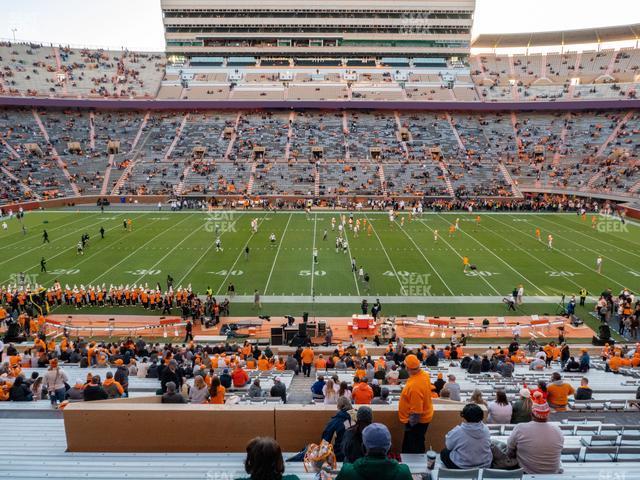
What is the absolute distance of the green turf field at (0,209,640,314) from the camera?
23.7 meters

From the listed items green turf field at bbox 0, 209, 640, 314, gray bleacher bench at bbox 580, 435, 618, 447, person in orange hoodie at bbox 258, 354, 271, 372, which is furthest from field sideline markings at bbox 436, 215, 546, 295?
gray bleacher bench at bbox 580, 435, 618, 447

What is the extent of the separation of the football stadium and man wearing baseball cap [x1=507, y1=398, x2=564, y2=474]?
0.07 feet

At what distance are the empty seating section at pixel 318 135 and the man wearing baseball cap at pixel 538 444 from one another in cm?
5358

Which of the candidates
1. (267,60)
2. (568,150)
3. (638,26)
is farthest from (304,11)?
(638,26)

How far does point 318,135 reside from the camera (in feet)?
202

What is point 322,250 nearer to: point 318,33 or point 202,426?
point 202,426

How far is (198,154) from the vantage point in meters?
57.5

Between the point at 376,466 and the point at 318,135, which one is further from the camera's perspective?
the point at 318,135

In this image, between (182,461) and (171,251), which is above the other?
(182,461)

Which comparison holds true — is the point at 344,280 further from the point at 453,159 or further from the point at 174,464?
the point at 453,159

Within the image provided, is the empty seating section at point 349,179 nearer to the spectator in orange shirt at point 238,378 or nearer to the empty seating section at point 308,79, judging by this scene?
the empty seating section at point 308,79

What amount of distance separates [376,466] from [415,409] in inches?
80.6

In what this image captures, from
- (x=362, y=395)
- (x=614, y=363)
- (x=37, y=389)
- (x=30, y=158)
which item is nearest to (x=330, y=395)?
(x=362, y=395)

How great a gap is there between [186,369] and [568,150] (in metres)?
58.1
